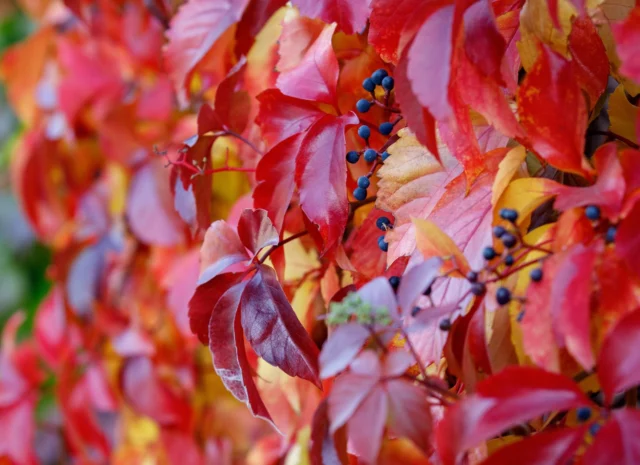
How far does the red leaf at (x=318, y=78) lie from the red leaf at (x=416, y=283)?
0.17 meters

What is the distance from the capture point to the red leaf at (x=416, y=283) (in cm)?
33

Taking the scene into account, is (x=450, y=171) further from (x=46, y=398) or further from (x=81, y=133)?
(x=46, y=398)

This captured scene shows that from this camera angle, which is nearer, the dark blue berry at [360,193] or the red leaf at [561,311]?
the red leaf at [561,311]

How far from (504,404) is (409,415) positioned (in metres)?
0.04

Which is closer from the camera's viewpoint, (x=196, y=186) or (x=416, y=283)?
(x=416, y=283)

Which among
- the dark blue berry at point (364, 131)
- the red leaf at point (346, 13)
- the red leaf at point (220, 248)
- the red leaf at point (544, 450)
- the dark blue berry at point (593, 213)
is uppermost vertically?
the red leaf at point (346, 13)


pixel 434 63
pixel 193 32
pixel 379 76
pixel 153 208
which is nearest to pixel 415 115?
pixel 434 63

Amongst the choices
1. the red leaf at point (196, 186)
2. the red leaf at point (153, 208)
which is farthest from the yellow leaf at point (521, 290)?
the red leaf at point (153, 208)

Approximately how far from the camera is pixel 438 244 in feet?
1.20

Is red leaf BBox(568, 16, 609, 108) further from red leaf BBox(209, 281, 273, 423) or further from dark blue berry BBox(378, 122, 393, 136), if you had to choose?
red leaf BBox(209, 281, 273, 423)

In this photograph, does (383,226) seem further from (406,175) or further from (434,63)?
(434,63)

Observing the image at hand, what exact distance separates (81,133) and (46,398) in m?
0.84

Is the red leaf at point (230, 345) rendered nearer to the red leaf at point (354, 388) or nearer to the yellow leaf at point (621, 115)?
the red leaf at point (354, 388)

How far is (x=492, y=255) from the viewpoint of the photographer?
14.4 inches
